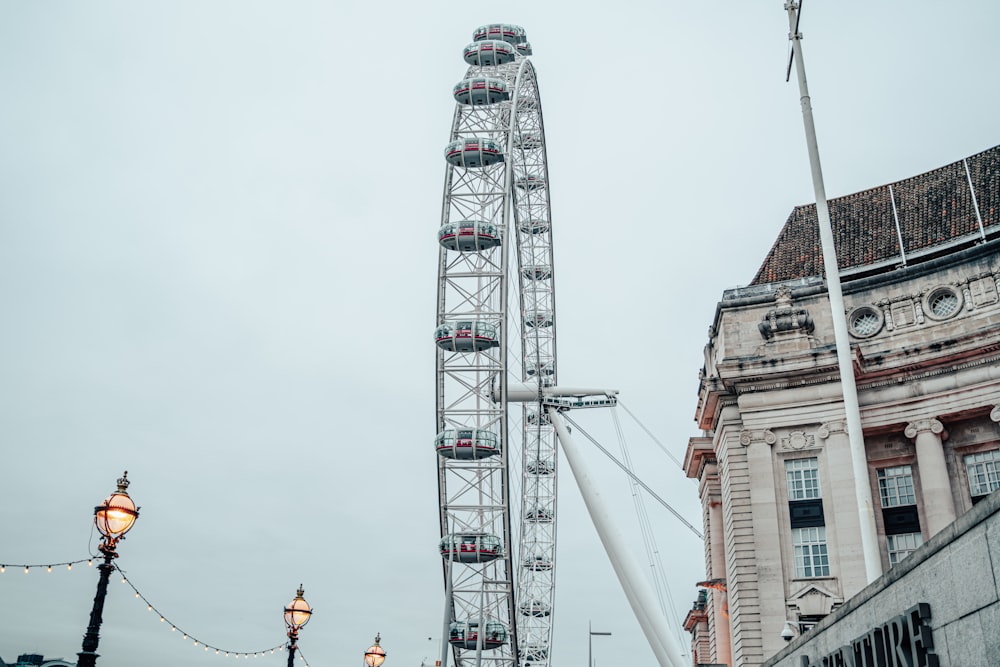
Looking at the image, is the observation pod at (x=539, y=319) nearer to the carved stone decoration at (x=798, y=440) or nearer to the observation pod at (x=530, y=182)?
the observation pod at (x=530, y=182)

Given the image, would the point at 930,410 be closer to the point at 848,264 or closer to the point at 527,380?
the point at 848,264

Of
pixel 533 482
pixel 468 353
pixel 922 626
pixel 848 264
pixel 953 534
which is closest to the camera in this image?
pixel 953 534

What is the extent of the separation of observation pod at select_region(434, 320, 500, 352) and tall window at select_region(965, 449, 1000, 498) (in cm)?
2204

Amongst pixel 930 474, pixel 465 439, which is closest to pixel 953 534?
pixel 930 474

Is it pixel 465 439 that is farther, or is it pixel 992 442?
pixel 465 439

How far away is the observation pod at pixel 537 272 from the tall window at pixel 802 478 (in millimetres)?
23346

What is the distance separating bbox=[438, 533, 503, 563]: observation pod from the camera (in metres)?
48.4

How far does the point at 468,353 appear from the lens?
4947 centimetres

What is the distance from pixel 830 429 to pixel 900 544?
17.4 feet

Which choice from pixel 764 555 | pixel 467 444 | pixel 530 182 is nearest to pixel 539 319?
pixel 530 182

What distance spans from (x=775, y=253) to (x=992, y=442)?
15802 millimetres

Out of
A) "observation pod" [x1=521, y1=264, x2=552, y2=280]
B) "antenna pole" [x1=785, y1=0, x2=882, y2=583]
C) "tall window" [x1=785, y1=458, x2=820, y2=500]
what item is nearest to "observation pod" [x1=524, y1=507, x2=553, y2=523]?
"observation pod" [x1=521, y1=264, x2=552, y2=280]

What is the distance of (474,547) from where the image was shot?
4838cm

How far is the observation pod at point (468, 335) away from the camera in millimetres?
46656
